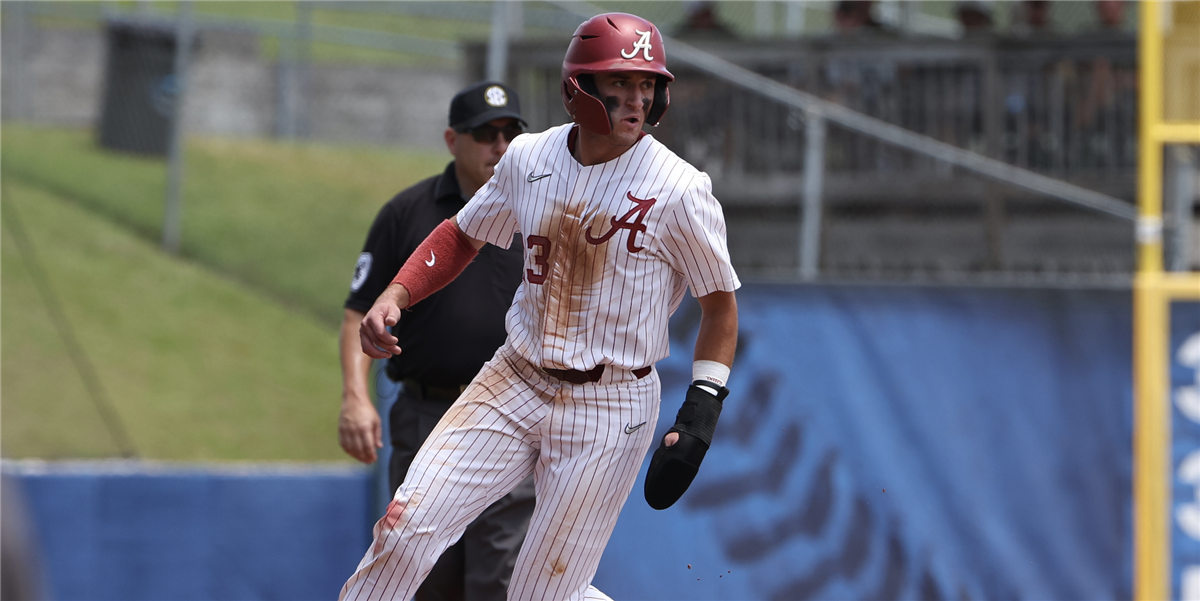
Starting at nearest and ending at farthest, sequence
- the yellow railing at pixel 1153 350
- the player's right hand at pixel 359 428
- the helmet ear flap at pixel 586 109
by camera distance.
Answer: the helmet ear flap at pixel 586 109 < the player's right hand at pixel 359 428 < the yellow railing at pixel 1153 350

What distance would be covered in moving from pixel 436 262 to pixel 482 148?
875 mm

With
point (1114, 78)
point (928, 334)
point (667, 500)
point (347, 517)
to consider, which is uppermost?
point (1114, 78)

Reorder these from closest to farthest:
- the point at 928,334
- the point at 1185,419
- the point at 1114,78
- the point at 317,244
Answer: the point at 1185,419, the point at 928,334, the point at 1114,78, the point at 317,244

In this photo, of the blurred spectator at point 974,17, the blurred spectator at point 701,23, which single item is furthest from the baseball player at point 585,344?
the blurred spectator at point 974,17

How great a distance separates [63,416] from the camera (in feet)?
28.7

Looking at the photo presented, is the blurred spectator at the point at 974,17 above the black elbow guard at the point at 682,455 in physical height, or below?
above

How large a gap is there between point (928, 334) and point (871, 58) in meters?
3.22

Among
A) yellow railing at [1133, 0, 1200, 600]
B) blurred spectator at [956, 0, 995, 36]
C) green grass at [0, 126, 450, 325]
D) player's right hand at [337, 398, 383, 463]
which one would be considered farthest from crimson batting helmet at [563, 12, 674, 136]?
blurred spectator at [956, 0, 995, 36]

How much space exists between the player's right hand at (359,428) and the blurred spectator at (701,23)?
6.16 meters

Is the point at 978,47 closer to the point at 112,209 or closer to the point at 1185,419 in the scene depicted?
the point at 1185,419

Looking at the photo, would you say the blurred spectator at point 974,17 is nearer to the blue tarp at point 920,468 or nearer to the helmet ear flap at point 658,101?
the blue tarp at point 920,468

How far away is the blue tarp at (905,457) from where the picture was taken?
20.1 ft

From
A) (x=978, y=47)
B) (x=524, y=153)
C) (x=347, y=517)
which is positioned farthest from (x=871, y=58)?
(x=524, y=153)

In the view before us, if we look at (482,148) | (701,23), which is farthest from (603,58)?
(701,23)
